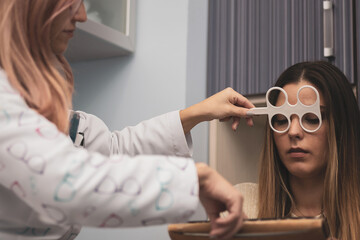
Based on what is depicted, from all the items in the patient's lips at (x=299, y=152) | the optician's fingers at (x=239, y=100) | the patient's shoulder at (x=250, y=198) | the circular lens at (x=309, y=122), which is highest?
the optician's fingers at (x=239, y=100)

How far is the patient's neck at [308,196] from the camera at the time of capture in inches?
49.3

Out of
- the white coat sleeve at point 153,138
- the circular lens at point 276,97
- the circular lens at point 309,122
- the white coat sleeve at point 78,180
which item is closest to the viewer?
the white coat sleeve at point 78,180

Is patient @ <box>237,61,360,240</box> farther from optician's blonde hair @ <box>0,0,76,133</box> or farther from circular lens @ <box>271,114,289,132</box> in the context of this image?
optician's blonde hair @ <box>0,0,76,133</box>

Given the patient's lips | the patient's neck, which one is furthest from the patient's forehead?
the patient's neck

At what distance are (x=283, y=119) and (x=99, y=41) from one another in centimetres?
70

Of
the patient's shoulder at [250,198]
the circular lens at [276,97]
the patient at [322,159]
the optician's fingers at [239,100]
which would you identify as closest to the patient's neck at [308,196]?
the patient at [322,159]

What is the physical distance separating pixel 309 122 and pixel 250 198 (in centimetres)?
33

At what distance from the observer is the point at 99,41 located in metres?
1.56

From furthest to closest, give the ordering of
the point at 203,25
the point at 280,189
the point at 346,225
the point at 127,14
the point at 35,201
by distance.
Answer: the point at 127,14, the point at 203,25, the point at 280,189, the point at 346,225, the point at 35,201

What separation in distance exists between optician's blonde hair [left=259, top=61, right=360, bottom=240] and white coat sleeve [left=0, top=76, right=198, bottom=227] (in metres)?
0.75

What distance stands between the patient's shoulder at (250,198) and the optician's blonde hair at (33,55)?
2.75 feet

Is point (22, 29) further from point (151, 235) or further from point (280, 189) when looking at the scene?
point (151, 235)

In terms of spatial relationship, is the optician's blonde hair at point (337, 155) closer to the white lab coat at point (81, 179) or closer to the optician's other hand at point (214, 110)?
the optician's other hand at point (214, 110)

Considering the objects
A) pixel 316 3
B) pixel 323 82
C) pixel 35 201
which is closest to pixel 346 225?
pixel 323 82
